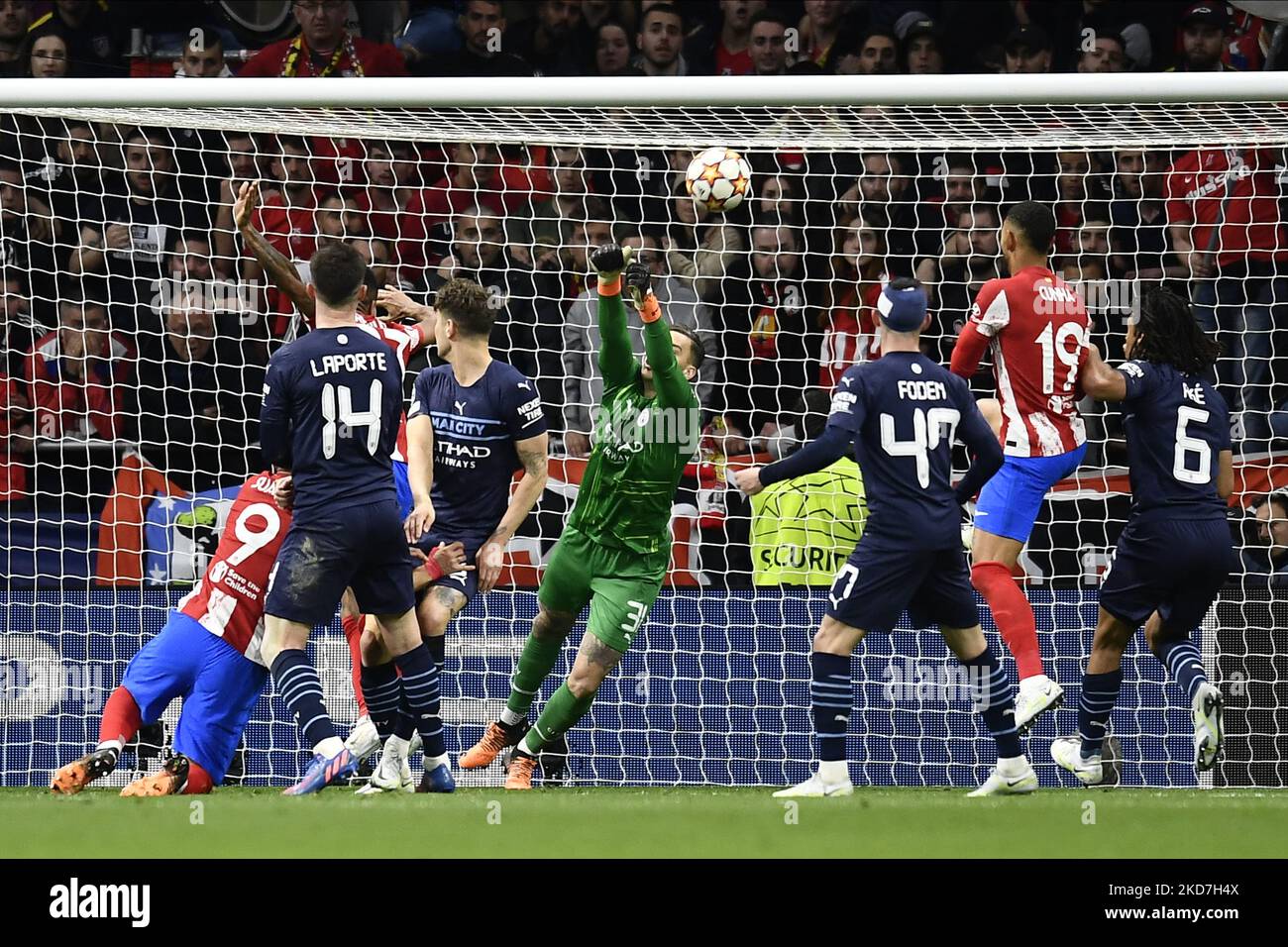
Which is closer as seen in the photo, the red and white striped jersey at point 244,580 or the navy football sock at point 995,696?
the navy football sock at point 995,696

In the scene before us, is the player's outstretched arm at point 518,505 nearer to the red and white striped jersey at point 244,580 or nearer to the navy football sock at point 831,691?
the red and white striped jersey at point 244,580

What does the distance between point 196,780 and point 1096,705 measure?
12.1 ft

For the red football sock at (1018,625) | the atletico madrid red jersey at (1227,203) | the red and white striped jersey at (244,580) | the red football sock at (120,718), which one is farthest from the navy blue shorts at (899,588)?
the atletico madrid red jersey at (1227,203)

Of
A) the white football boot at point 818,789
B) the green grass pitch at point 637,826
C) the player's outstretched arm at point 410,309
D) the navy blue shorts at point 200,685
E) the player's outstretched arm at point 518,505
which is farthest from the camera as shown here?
the player's outstretched arm at point 410,309

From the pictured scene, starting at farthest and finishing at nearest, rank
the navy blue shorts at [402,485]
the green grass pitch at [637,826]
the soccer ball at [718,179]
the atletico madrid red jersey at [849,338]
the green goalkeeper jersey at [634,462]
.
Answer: the atletico madrid red jersey at [849,338] < the navy blue shorts at [402,485] < the soccer ball at [718,179] < the green goalkeeper jersey at [634,462] < the green grass pitch at [637,826]

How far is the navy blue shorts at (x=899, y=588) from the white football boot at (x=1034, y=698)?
1.72ft

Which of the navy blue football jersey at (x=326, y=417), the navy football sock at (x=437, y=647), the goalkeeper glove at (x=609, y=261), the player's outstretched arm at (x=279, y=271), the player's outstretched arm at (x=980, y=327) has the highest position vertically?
the player's outstretched arm at (x=279, y=271)

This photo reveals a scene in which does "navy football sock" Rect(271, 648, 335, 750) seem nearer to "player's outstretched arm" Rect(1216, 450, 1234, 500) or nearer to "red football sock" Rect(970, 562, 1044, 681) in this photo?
"red football sock" Rect(970, 562, 1044, 681)

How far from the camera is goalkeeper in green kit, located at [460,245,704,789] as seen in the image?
7074 mm

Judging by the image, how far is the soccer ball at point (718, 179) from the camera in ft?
24.0

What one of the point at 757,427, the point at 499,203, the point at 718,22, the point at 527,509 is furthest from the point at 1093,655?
the point at 718,22

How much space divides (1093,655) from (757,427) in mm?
3177

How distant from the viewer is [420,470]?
24.2ft

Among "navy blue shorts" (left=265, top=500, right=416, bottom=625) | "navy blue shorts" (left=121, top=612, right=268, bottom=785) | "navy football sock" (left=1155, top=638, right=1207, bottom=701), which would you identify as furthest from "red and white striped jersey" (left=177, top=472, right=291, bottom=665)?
"navy football sock" (left=1155, top=638, right=1207, bottom=701)
